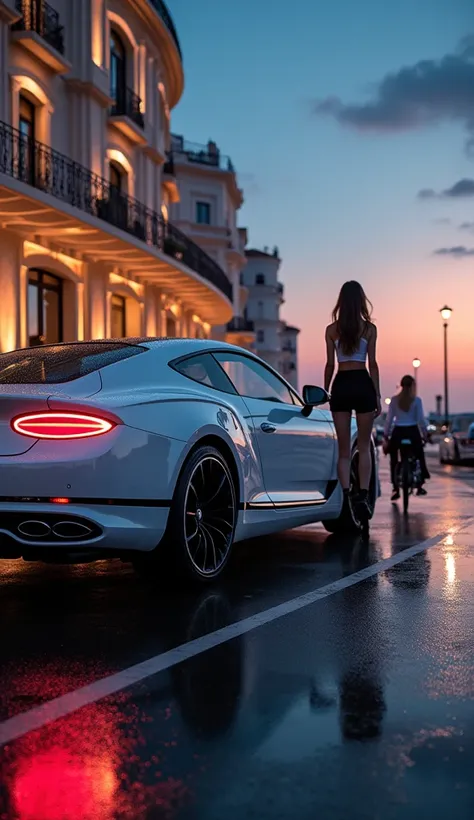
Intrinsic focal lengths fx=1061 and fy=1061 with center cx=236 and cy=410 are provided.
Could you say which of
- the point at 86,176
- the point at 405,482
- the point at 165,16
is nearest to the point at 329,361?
the point at 405,482

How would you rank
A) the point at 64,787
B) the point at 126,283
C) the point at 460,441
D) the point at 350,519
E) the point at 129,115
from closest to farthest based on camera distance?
the point at 64,787
the point at 350,519
the point at 126,283
the point at 129,115
the point at 460,441

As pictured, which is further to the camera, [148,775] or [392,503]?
[392,503]

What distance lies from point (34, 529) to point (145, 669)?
1.35m

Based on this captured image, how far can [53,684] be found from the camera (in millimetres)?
3832

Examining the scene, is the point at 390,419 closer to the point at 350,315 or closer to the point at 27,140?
the point at 350,315

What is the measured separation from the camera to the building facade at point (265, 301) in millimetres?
94625

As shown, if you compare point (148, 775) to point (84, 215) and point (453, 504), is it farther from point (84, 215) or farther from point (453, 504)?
point (84, 215)

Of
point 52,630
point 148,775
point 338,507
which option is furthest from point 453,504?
point 148,775

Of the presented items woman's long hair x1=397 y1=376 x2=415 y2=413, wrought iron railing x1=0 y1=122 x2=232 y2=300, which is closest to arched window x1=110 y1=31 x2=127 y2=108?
wrought iron railing x1=0 y1=122 x2=232 y2=300

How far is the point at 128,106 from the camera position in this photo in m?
28.6

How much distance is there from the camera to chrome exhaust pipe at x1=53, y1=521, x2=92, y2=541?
5164 mm

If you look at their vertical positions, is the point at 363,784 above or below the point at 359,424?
below

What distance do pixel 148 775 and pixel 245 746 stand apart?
0.35 m

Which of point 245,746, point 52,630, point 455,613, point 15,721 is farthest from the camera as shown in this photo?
point 455,613
